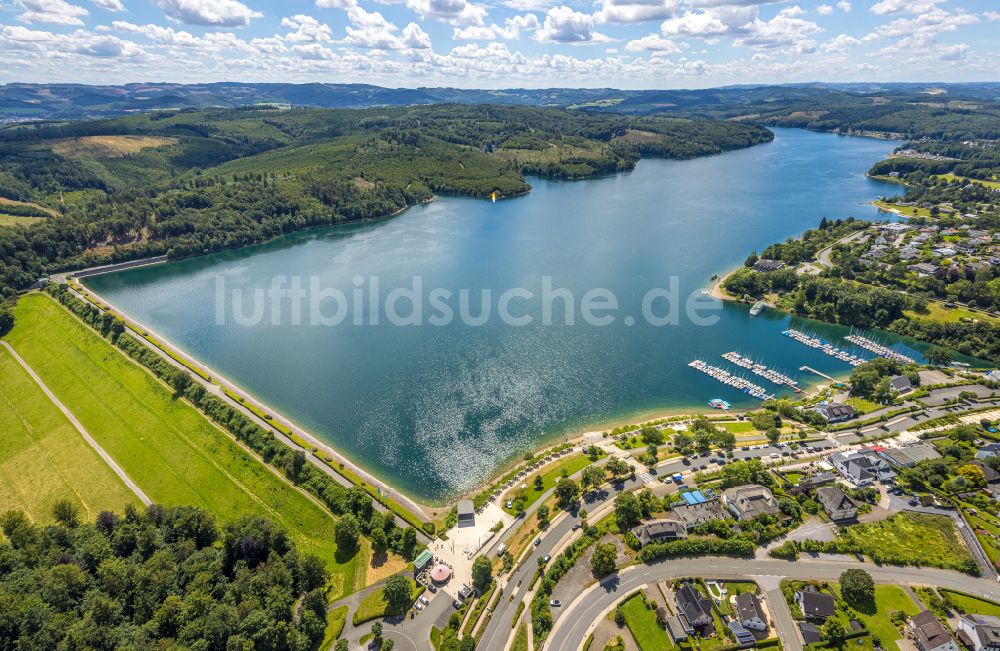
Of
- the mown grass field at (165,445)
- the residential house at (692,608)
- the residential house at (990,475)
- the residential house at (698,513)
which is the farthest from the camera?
the mown grass field at (165,445)

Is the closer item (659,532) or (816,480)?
(659,532)

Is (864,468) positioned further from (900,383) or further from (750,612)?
(900,383)

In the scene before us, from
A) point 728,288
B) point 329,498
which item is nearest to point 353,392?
point 329,498

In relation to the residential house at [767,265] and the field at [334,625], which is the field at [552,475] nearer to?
the field at [334,625]

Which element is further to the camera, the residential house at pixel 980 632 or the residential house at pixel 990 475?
the residential house at pixel 990 475

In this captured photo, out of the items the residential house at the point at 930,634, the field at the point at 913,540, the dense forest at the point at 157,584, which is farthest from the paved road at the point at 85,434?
the field at the point at 913,540

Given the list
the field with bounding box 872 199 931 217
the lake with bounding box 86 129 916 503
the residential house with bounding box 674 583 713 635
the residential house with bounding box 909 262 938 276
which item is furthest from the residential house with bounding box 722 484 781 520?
the field with bounding box 872 199 931 217

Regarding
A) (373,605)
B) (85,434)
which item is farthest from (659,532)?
(85,434)
